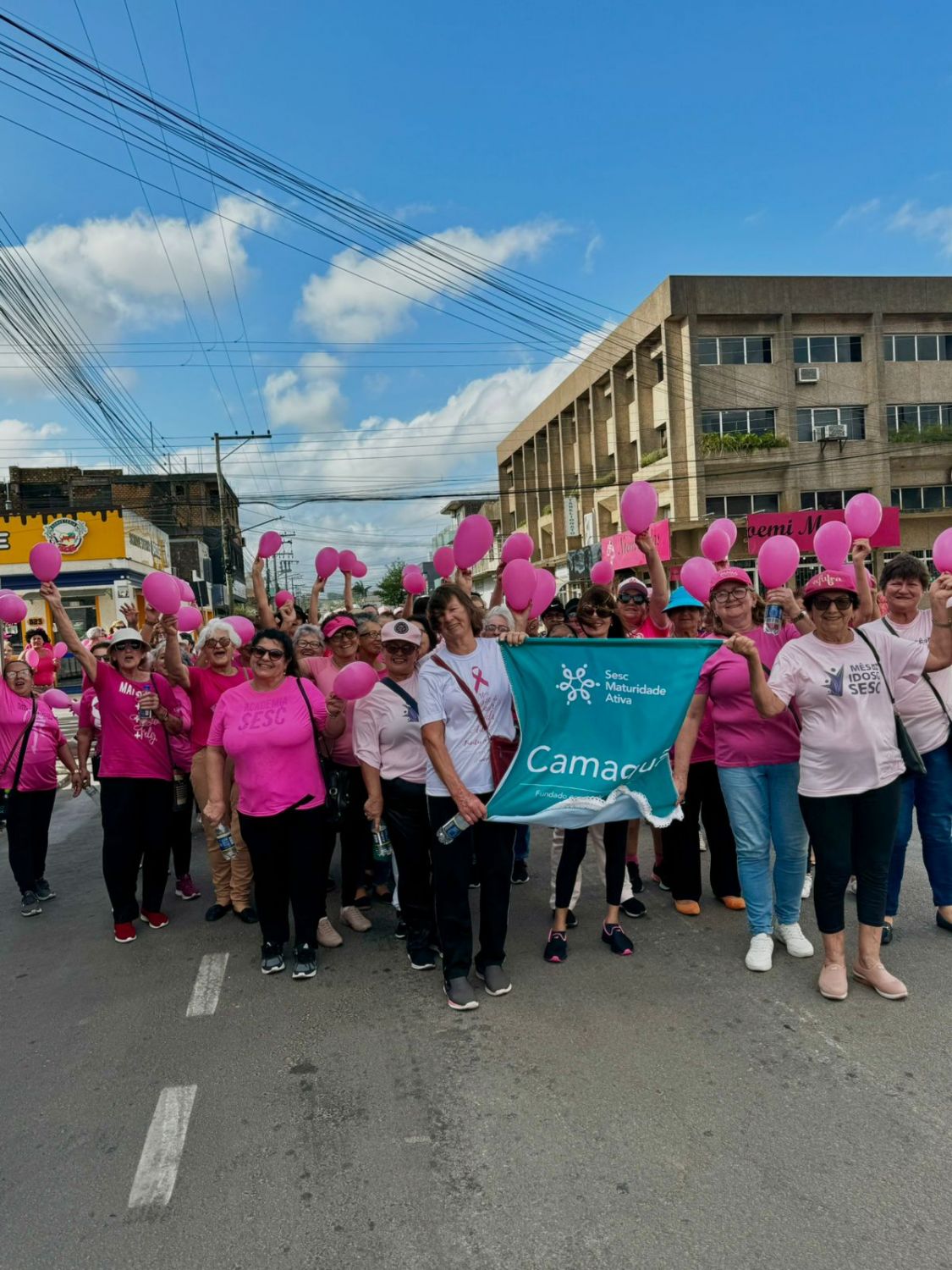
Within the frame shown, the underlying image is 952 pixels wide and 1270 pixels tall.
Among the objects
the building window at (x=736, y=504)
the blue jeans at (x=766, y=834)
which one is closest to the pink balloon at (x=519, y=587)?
the blue jeans at (x=766, y=834)

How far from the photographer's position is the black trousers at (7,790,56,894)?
608 cm

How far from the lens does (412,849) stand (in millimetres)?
4555

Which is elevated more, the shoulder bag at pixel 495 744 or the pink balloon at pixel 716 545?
the pink balloon at pixel 716 545

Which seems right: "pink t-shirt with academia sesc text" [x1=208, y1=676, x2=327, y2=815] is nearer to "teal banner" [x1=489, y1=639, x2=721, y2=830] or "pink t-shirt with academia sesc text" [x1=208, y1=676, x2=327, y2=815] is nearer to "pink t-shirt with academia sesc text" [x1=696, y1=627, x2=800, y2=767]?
"teal banner" [x1=489, y1=639, x2=721, y2=830]

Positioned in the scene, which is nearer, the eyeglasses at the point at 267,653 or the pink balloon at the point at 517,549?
the eyeglasses at the point at 267,653

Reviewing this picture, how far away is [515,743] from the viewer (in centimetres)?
433

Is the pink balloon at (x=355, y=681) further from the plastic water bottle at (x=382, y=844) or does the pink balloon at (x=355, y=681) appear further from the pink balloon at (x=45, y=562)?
the pink balloon at (x=45, y=562)

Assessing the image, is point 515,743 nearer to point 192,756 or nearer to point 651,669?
point 651,669

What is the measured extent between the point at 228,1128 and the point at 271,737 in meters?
1.80

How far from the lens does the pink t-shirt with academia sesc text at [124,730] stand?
5.27 meters

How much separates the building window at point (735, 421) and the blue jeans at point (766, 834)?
1244 inches

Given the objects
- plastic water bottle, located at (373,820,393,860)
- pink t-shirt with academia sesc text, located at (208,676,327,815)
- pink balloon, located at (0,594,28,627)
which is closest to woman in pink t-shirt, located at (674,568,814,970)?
plastic water bottle, located at (373,820,393,860)

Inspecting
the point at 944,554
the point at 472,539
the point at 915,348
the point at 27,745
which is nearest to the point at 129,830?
the point at 27,745

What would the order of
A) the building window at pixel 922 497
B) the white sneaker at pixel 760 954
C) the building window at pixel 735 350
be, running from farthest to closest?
1. the building window at pixel 922 497
2. the building window at pixel 735 350
3. the white sneaker at pixel 760 954
